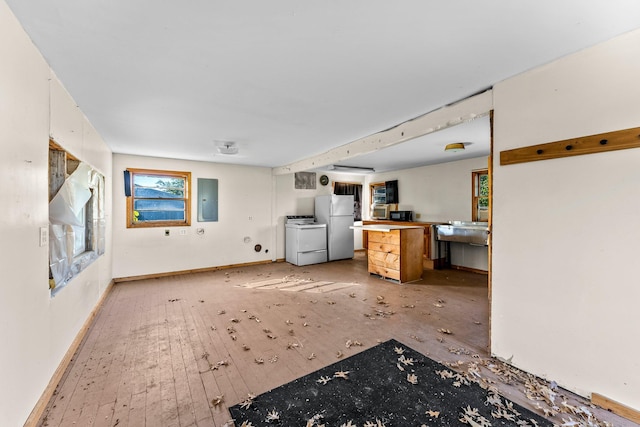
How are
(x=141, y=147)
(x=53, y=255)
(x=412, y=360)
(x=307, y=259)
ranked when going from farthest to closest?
(x=307, y=259) < (x=141, y=147) < (x=412, y=360) < (x=53, y=255)

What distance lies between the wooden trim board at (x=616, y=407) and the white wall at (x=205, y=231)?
575 centimetres

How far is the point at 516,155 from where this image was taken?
2152 mm

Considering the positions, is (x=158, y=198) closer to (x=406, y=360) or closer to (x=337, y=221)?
(x=337, y=221)

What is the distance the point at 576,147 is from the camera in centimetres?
185

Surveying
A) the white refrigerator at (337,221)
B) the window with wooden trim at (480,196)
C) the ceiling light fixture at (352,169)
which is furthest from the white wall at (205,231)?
the window with wooden trim at (480,196)

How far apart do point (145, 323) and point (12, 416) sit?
5.90 feet

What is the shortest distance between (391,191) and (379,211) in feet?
2.83

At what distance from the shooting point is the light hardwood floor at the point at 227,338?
1861mm

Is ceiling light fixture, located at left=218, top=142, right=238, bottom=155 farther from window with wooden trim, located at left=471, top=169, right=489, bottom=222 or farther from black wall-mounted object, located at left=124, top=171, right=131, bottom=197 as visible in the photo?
window with wooden trim, located at left=471, top=169, right=489, bottom=222

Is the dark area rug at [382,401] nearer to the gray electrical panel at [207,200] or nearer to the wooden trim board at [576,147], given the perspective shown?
the wooden trim board at [576,147]

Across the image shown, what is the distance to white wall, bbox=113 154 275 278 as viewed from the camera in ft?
16.2

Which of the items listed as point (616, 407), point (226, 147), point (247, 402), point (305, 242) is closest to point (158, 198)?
point (226, 147)

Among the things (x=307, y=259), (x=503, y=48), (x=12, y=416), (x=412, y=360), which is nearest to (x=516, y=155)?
(x=503, y=48)

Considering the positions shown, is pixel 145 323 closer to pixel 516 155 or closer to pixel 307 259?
pixel 307 259
